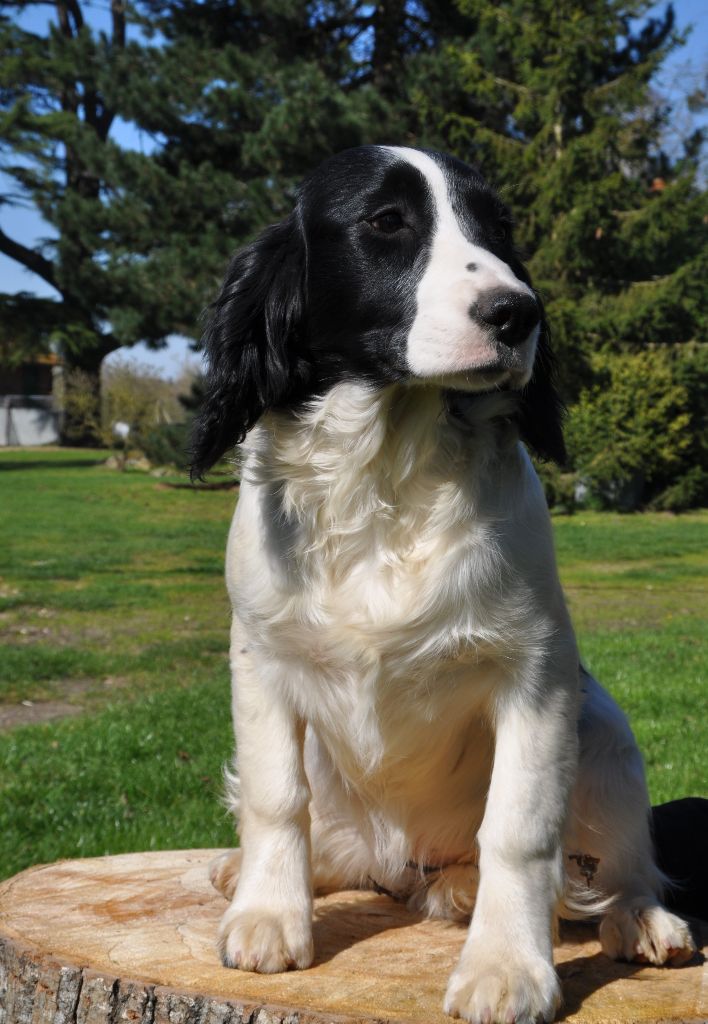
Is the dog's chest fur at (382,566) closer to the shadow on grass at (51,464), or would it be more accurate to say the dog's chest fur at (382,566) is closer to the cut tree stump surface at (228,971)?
the cut tree stump surface at (228,971)

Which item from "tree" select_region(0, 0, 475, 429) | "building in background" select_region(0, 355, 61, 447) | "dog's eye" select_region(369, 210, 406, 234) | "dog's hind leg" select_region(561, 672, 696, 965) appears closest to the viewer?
"dog's eye" select_region(369, 210, 406, 234)

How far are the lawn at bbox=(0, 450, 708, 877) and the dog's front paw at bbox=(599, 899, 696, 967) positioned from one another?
2735 millimetres

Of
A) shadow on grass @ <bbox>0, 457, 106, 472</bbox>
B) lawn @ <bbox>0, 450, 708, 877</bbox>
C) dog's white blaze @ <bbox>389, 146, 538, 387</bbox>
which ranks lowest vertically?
lawn @ <bbox>0, 450, 708, 877</bbox>

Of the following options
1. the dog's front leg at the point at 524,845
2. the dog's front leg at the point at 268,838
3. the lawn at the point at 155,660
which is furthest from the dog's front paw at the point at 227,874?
the lawn at the point at 155,660

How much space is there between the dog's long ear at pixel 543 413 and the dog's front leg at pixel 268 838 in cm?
79

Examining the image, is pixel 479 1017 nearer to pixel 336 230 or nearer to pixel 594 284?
pixel 336 230

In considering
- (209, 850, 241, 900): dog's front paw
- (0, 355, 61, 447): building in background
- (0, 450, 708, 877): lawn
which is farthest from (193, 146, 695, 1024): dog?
(0, 355, 61, 447): building in background

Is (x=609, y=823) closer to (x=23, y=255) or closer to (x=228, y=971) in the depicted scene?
(x=228, y=971)

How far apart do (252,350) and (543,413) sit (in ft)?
2.17

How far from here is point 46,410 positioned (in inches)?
1446

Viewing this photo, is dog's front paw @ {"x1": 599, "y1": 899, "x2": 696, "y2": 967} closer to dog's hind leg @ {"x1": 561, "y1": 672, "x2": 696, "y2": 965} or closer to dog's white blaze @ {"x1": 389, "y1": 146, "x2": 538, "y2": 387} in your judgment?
dog's hind leg @ {"x1": 561, "y1": 672, "x2": 696, "y2": 965}

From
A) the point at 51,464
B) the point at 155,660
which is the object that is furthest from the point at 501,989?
the point at 51,464

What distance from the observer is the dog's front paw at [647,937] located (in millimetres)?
2361

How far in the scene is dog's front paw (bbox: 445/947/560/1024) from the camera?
2.00 m
